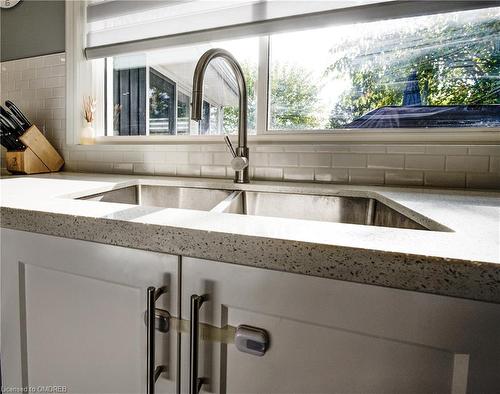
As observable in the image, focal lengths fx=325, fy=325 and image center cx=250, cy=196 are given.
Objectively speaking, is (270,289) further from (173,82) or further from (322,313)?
(173,82)

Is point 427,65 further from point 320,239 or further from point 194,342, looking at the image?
point 194,342

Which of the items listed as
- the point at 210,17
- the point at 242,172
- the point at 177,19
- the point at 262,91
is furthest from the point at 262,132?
the point at 177,19

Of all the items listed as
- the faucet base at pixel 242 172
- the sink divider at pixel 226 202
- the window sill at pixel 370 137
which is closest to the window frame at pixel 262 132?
the window sill at pixel 370 137

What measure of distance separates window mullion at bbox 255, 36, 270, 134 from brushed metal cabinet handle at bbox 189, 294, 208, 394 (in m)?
0.99

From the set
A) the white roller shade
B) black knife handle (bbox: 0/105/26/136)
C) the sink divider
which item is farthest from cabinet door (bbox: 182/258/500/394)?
black knife handle (bbox: 0/105/26/136)

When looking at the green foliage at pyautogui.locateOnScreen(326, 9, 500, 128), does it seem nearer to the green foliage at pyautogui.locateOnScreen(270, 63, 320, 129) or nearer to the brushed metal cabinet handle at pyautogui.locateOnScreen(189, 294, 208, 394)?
the green foliage at pyautogui.locateOnScreen(270, 63, 320, 129)

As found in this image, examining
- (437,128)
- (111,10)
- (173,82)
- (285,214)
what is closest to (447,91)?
(437,128)

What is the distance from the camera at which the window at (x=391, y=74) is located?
1.11 metres

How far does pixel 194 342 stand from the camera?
52 cm

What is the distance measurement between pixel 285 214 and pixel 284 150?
0.27m

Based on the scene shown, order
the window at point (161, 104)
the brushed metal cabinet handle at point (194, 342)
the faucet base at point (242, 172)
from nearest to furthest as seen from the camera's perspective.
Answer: the brushed metal cabinet handle at point (194, 342), the faucet base at point (242, 172), the window at point (161, 104)

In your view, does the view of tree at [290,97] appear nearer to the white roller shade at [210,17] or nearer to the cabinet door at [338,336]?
the white roller shade at [210,17]

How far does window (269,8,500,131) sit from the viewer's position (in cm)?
111

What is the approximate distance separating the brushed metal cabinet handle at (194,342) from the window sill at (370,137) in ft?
2.89
